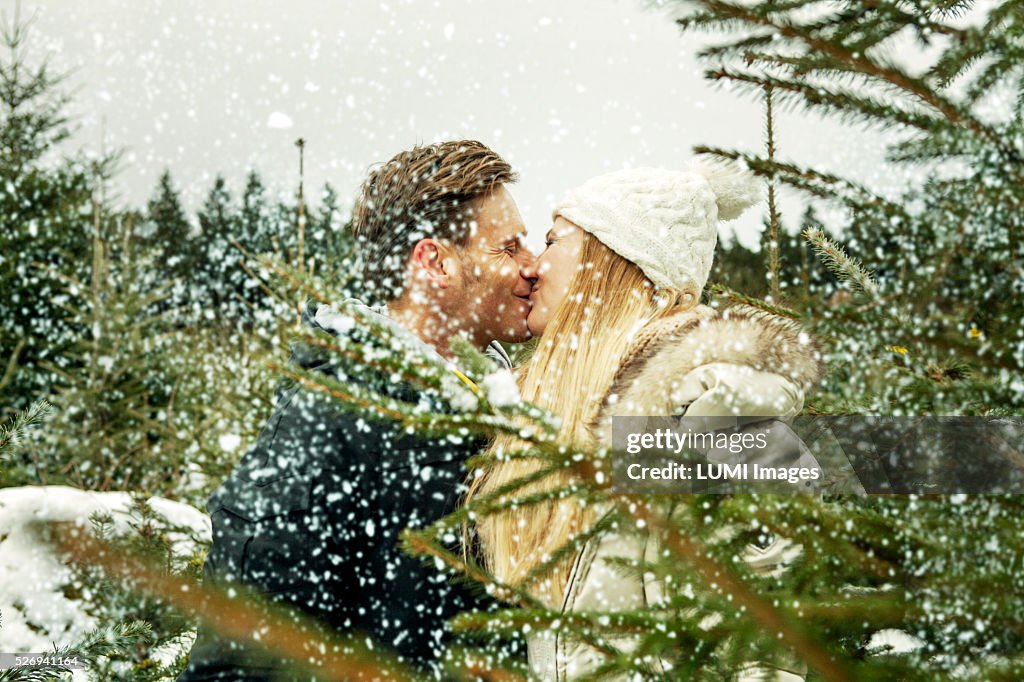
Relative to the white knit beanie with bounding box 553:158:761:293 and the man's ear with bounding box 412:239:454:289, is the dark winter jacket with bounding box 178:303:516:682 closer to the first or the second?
the man's ear with bounding box 412:239:454:289

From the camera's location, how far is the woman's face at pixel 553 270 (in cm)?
202

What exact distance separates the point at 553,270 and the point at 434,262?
38 cm

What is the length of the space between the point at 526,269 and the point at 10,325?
742 cm

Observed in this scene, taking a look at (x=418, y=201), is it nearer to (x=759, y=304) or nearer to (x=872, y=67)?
(x=759, y=304)

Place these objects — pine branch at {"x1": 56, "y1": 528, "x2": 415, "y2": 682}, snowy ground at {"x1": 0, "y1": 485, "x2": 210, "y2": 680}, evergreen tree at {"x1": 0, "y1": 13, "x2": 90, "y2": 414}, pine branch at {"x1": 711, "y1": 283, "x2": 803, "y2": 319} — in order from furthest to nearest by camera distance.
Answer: evergreen tree at {"x1": 0, "y1": 13, "x2": 90, "y2": 414}
snowy ground at {"x1": 0, "y1": 485, "x2": 210, "y2": 680}
pine branch at {"x1": 711, "y1": 283, "x2": 803, "y2": 319}
pine branch at {"x1": 56, "y1": 528, "x2": 415, "y2": 682}

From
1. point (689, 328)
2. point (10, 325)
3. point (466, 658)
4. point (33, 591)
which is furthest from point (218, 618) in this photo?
point (10, 325)

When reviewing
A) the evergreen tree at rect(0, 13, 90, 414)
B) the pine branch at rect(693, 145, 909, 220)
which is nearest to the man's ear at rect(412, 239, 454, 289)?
the pine branch at rect(693, 145, 909, 220)

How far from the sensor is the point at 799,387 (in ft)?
4.54

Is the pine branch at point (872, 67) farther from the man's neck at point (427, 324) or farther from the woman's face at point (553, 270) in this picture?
the man's neck at point (427, 324)

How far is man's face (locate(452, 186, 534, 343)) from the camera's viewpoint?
88.4 inches

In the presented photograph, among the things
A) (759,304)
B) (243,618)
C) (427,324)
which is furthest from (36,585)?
(759,304)

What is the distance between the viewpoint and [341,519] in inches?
77.4

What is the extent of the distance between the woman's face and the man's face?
9 centimetres

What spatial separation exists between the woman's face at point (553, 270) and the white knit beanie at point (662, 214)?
2.1 inches
